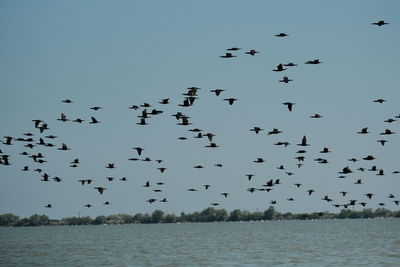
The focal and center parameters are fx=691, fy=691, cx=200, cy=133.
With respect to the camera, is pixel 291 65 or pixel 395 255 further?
pixel 395 255

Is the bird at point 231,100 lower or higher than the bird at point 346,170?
higher

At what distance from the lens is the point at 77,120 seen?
5278 cm

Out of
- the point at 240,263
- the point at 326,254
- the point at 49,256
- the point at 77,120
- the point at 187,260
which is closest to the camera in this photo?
the point at 77,120

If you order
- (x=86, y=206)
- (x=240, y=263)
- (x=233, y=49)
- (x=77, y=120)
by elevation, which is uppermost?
(x=233, y=49)

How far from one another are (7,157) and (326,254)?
1235 inches

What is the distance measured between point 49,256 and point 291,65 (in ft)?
121

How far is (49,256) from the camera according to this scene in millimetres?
71312

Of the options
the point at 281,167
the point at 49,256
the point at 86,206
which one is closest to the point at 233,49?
the point at 281,167

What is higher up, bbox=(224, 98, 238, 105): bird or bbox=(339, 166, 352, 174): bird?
bbox=(224, 98, 238, 105): bird

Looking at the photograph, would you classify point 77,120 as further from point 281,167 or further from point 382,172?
point 382,172

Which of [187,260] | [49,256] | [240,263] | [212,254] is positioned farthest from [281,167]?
[49,256]

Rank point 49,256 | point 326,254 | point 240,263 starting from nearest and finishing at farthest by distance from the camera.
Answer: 1. point 240,263
2. point 326,254
3. point 49,256

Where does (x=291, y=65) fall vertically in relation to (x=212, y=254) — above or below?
above

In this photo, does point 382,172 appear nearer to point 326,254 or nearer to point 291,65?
point 326,254
